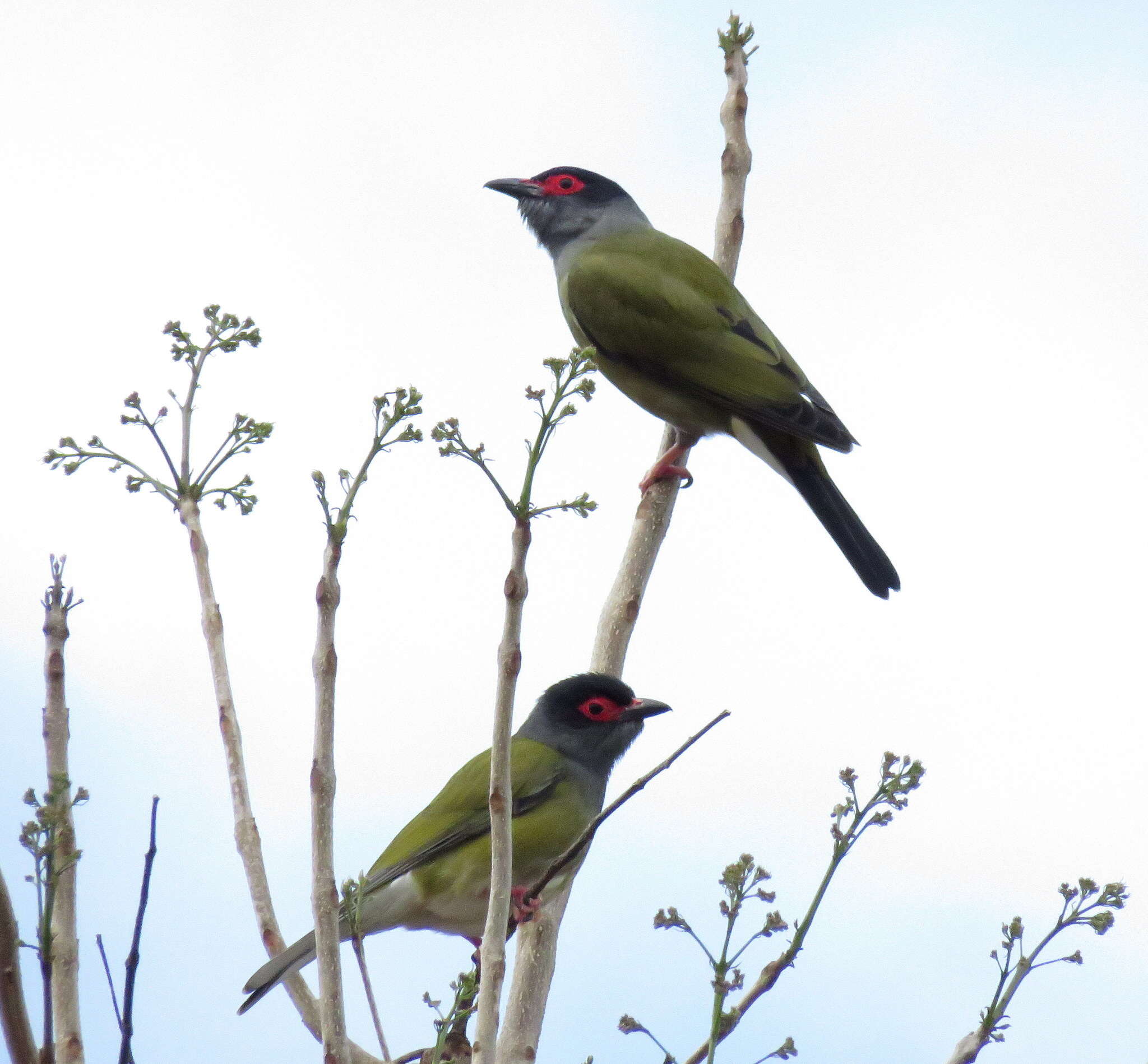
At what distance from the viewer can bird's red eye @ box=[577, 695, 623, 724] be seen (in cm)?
628

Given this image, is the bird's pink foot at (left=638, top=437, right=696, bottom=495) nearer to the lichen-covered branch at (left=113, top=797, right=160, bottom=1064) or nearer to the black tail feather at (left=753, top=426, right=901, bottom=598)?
the black tail feather at (left=753, top=426, right=901, bottom=598)

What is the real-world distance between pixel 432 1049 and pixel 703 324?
5.10 m

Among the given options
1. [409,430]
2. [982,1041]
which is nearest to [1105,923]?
[982,1041]

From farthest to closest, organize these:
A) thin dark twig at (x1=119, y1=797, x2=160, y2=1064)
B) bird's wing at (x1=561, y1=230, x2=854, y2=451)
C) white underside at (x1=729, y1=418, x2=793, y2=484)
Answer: white underside at (x1=729, y1=418, x2=793, y2=484) → bird's wing at (x1=561, y1=230, x2=854, y2=451) → thin dark twig at (x1=119, y1=797, x2=160, y2=1064)

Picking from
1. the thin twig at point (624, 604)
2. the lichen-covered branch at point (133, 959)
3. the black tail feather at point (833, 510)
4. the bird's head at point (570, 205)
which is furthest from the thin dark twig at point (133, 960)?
the bird's head at point (570, 205)

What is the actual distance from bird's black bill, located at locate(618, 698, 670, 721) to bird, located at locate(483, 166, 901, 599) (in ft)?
3.60

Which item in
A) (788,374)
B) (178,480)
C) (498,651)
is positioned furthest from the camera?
(788,374)

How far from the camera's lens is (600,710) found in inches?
249

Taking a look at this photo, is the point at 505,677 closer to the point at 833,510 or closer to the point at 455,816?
the point at 455,816

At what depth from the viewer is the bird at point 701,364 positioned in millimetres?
6676

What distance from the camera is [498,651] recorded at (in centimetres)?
254

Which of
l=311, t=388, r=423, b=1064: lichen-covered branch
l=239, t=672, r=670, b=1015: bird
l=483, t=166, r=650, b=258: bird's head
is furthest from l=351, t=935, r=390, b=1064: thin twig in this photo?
l=483, t=166, r=650, b=258: bird's head

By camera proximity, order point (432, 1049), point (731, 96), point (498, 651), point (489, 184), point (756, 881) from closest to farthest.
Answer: point (498, 651) < point (432, 1049) < point (756, 881) < point (731, 96) < point (489, 184)

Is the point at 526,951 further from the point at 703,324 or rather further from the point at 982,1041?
the point at 703,324
